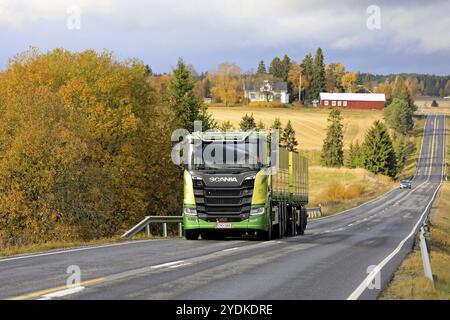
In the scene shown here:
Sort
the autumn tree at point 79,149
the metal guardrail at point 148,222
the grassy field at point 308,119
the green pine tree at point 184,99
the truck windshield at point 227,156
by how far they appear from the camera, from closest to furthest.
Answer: the truck windshield at point 227,156 < the metal guardrail at point 148,222 < the autumn tree at point 79,149 < the green pine tree at point 184,99 < the grassy field at point 308,119

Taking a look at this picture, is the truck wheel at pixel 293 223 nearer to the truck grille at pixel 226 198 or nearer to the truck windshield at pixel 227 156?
the truck windshield at pixel 227 156

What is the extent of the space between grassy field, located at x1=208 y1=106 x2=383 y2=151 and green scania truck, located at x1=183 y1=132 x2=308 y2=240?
11196 cm

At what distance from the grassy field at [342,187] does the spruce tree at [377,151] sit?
9.59 m

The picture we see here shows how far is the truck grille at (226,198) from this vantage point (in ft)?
76.0

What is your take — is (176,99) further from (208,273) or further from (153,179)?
(208,273)

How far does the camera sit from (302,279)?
13.5m

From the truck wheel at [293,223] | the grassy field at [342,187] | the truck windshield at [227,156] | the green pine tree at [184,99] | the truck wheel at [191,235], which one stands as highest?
the green pine tree at [184,99]

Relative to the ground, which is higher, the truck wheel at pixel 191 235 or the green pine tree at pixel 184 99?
the green pine tree at pixel 184 99

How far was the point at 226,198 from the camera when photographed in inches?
914

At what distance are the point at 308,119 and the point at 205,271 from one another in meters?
150

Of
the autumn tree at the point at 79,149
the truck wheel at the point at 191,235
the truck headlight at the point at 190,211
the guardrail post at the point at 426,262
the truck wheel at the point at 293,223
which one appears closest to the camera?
the guardrail post at the point at 426,262

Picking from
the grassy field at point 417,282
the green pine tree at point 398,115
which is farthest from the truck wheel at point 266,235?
the green pine tree at point 398,115

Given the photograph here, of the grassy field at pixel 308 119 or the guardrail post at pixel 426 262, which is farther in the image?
the grassy field at pixel 308 119
